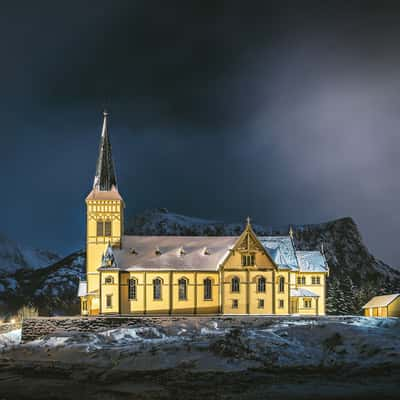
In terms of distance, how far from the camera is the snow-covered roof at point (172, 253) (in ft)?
264

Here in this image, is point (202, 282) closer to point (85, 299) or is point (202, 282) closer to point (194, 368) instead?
point (85, 299)

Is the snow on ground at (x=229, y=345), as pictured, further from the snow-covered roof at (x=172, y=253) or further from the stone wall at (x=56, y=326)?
the snow-covered roof at (x=172, y=253)

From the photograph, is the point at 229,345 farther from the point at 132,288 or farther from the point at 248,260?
the point at 132,288

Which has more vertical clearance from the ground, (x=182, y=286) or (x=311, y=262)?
(x=311, y=262)

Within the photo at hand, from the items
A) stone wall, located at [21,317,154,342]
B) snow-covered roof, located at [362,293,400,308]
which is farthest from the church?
stone wall, located at [21,317,154,342]

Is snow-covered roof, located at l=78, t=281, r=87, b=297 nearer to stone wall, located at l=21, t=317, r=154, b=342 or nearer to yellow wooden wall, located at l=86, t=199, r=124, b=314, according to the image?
yellow wooden wall, located at l=86, t=199, r=124, b=314

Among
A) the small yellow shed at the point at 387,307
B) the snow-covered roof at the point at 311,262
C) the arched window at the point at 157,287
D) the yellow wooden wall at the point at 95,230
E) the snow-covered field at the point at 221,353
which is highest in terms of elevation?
the yellow wooden wall at the point at 95,230

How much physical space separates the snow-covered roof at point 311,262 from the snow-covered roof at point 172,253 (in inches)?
372

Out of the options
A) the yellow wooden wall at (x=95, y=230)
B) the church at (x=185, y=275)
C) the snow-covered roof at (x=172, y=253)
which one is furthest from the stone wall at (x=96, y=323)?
the yellow wooden wall at (x=95, y=230)

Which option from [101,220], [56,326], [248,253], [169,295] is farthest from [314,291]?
[56,326]

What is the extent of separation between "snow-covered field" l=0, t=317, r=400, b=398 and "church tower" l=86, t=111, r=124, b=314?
15.6 m

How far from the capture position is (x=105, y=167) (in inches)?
3418

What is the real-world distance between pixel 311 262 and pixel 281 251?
506 cm

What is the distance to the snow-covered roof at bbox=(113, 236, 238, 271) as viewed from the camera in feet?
264
